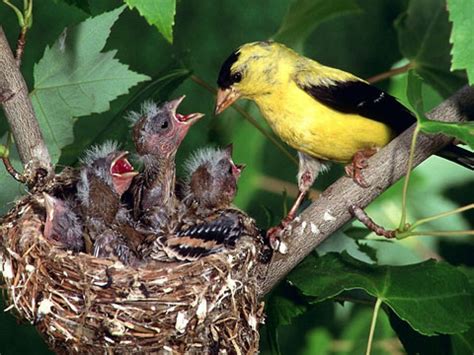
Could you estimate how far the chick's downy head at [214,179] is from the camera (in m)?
2.67

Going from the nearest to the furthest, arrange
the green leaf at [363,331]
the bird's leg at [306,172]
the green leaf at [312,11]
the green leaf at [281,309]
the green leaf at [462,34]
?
the green leaf at [462,34], the green leaf at [281,309], the bird's leg at [306,172], the green leaf at [312,11], the green leaf at [363,331]

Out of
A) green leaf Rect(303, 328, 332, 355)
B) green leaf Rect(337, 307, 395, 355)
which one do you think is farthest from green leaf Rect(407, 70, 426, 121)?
green leaf Rect(303, 328, 332, 355)

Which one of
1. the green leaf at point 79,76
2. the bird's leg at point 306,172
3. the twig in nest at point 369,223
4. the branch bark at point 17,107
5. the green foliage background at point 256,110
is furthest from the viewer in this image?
the green foliage background at point 256,110

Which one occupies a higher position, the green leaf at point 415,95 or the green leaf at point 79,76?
the green leaf at point 415,95

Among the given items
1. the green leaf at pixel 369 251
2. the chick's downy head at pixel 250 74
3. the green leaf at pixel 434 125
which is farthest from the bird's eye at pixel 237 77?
the green leaf at pixel 434 125

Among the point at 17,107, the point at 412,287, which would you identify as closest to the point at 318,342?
the point at 412,287

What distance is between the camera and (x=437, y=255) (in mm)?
3857

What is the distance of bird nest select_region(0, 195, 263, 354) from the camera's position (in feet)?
7.06

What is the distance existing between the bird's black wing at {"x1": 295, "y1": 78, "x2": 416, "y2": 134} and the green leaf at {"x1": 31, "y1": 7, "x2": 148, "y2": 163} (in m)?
0.52

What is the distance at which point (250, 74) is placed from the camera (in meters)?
2.69

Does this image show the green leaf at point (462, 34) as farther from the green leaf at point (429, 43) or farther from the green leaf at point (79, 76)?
the green leaf at point (429, 43)

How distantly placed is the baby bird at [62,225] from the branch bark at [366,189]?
0.50m

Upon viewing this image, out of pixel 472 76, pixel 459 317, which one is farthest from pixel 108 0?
pixel 472 76

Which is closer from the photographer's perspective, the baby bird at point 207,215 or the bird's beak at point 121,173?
the baby bird at point 207,215
